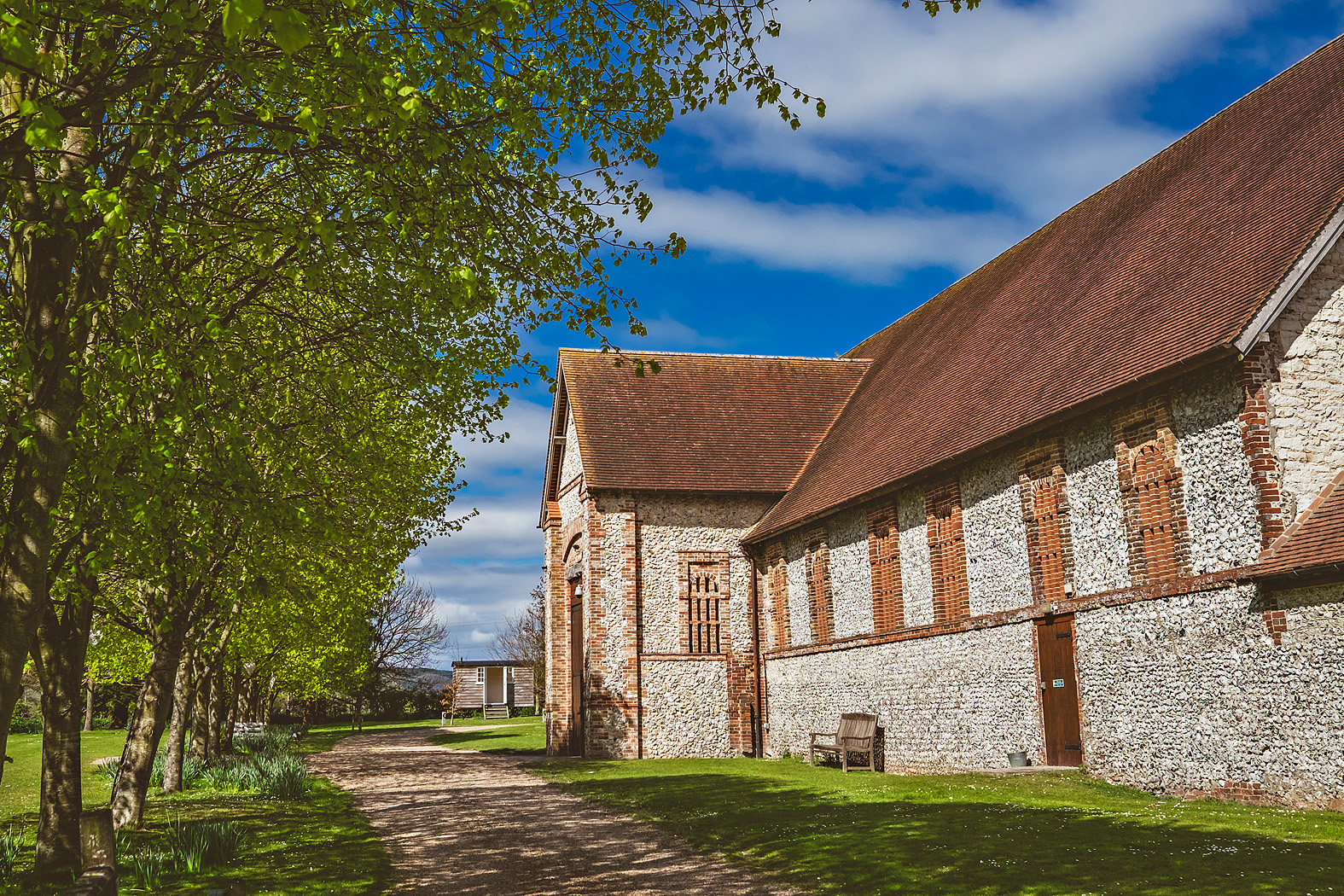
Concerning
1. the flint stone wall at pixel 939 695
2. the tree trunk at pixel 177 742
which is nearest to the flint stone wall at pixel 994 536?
the flint stone wall at pixel 939 695

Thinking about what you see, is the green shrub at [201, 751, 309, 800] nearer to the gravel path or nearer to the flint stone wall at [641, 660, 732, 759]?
the gravel path

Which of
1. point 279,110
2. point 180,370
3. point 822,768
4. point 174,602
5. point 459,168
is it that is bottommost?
point 822,768

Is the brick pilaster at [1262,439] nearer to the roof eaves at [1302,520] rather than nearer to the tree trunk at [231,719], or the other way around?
the roof eaves at [1302,520]

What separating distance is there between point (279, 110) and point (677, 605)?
765 inches

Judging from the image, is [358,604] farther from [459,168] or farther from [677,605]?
[459,168]

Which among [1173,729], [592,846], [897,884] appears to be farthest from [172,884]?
[1173,729]

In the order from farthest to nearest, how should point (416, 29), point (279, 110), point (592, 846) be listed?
point (592, 846)
point (279, 110)
point (416, 29)

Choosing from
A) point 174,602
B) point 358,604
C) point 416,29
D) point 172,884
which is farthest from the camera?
point 358,604

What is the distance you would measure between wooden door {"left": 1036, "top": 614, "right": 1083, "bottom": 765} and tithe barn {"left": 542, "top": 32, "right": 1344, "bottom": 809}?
0.05 metres

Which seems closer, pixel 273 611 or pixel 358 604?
pixel 273 611

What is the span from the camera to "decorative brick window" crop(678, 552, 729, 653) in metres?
26.3

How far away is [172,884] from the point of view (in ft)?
32.3

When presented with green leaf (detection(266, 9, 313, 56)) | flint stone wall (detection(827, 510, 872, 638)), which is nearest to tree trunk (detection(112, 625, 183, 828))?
green leaf (detection(266, 9, 313, 56))

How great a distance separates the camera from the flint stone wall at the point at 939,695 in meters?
16.6
